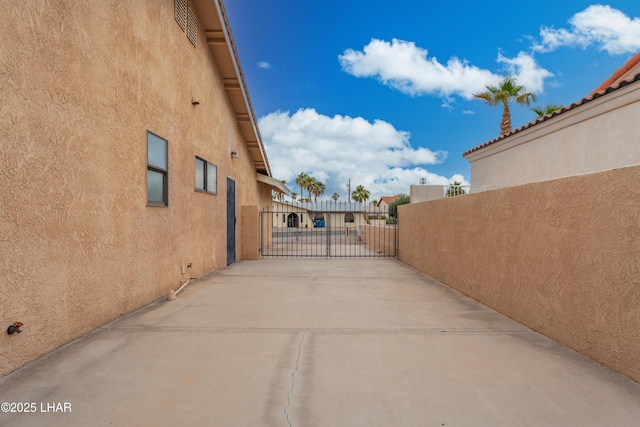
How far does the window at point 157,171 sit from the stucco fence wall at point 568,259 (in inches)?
231

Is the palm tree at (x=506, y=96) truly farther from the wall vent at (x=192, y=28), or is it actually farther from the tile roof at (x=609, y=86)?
the wall vent at (x=192, y=28)

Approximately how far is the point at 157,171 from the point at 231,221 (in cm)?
550

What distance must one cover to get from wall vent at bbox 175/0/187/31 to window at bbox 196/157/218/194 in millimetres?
2930

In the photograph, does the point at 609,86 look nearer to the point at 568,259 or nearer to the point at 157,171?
the point at 568,259

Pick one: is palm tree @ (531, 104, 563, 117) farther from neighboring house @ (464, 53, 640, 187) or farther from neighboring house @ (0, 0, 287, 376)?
neighboring house @ (0, 0, 287, 376)

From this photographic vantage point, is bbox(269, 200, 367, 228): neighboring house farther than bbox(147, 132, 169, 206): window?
Yes

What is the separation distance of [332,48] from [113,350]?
20.0 metres

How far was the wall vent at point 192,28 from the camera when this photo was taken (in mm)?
7875

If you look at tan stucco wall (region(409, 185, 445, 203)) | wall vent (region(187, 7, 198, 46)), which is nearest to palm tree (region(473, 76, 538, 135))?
tan stucco wall (region(409, 185, 445, 203))

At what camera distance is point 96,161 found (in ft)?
14.9

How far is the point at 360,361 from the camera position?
3617 millimetres

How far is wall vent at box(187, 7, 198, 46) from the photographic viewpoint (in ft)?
25.8

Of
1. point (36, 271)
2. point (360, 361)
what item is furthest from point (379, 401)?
point (36, 271)

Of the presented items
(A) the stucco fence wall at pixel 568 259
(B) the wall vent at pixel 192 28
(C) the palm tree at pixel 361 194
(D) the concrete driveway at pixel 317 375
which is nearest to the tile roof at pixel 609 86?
(A) the stucco fence wall at pixel 568 259
